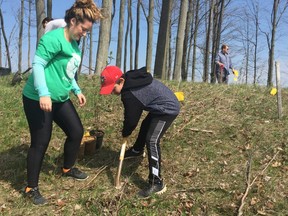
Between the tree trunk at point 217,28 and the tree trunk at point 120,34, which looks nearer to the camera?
the tree trunk at point 217,28

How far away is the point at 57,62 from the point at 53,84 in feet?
0.72

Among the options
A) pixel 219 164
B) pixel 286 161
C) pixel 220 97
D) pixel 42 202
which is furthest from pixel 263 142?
pixel 42 202

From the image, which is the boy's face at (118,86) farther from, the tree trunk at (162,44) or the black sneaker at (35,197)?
the tree trunk at (162,44)

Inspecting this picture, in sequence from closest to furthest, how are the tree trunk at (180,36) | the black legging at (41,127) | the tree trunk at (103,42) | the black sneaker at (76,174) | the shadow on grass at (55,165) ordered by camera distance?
1. the black legging at (41,127)
2. the black sneaker at (76,174)
3. the shadow on grass at (55,165)
4. the tree trunk at (103,42)
5. the tree trunk at (180,36)

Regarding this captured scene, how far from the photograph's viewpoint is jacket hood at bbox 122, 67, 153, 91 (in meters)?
3.63

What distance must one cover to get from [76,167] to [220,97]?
10.8 ft

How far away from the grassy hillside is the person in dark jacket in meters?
0.30

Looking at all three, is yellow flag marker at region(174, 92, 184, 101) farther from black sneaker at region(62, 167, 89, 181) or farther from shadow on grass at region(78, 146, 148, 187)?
black sneaker at region(62, 167, 89, 181)

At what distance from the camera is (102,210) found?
3.53 metres

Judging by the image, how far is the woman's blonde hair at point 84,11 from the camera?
10.5 feet

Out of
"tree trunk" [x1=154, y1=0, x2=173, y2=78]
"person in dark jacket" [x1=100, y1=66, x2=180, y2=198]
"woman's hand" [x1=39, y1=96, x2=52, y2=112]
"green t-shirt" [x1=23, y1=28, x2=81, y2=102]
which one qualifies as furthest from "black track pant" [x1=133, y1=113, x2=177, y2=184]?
"tree trunk" [x1=154, y1=0, x2=173, y2=78]

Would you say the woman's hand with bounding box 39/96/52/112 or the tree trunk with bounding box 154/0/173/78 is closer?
the woman's hand with bounding box 39/96/52/112

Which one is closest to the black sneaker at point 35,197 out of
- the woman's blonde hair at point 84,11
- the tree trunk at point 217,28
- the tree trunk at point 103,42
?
the woman's blonde hair at point 84,11

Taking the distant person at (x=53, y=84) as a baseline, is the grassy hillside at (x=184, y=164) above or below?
below
